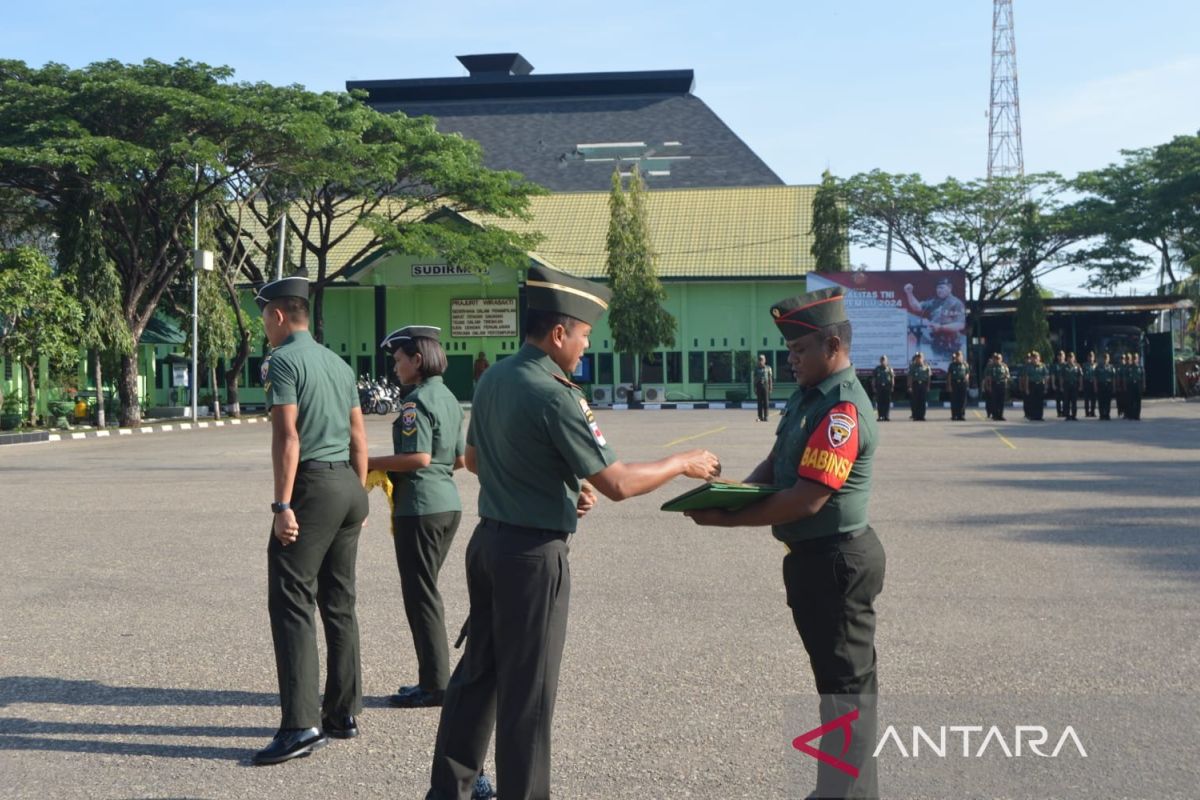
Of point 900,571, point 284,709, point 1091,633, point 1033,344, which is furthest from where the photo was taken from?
point 1033,344

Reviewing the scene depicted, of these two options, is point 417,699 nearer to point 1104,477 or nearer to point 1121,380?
point 1104,477

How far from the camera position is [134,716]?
250 inches

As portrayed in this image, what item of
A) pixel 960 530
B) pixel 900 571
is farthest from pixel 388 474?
pixel 960 530

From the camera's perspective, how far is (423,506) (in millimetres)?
6688

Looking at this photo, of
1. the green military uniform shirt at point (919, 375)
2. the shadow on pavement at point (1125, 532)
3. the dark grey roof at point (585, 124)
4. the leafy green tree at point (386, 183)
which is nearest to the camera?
the shadow on pavement at point (1125, 532)

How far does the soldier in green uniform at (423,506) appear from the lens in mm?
6590

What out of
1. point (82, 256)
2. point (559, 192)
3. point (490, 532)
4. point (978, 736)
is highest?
point (559, 192)

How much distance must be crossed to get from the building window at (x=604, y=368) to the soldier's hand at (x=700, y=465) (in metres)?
52.7

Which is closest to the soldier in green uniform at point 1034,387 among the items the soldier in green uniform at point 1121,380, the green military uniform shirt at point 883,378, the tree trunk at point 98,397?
the soldier in green uniform at point 1121,380

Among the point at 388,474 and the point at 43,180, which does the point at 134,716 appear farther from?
the point at 43,180

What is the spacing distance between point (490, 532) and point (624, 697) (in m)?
2.18

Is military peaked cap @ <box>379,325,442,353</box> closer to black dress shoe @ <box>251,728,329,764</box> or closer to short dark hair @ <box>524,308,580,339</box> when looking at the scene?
black dress shoe @ <box>251,728,329,764</box>

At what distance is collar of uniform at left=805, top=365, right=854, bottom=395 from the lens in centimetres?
466

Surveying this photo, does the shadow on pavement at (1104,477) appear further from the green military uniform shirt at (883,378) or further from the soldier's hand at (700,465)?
the green military uniform shirt at (883,378)
